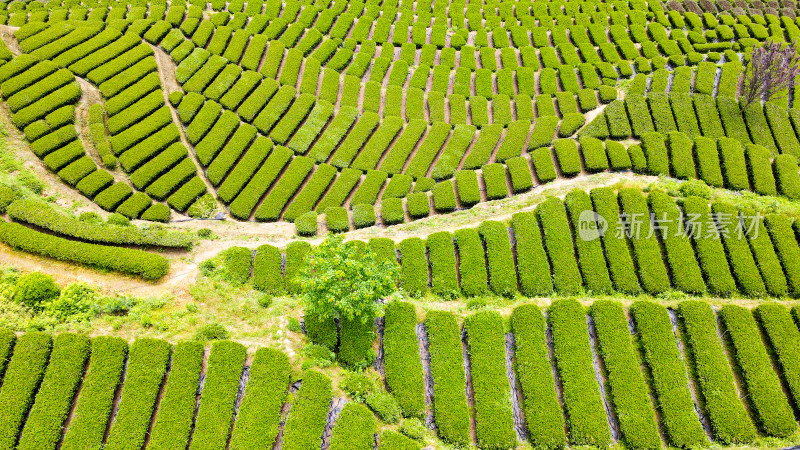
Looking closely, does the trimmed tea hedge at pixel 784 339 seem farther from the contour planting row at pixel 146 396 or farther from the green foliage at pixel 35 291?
the green foliage at pixel 35 291

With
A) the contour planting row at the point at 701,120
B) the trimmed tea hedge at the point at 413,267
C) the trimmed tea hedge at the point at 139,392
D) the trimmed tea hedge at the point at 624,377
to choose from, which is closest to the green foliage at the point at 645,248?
the trimmed tea hedge at the point at 624,377

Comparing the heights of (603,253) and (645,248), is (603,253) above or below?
below

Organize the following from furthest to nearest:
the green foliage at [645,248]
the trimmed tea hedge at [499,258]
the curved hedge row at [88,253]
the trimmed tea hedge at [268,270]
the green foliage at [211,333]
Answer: the trimmed tea hedge at [268,270] < the trimmed tea hedge at [499,258] < the green foliage at [645,248] < the curved hedge row at [88,253] < the green foliage at [211,333]

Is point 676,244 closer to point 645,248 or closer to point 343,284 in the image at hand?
point 645,248

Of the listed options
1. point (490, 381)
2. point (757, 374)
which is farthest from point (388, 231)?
point (757, 374)

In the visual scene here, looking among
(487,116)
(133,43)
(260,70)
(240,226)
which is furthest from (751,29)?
(133,43)

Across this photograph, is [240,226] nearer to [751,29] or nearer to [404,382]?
Answer: [404,382]

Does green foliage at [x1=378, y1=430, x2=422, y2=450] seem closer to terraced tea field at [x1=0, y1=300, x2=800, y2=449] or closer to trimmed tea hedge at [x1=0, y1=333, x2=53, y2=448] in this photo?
terraced tea field at [x1=0, y1=300, x2=800, y2=449]
